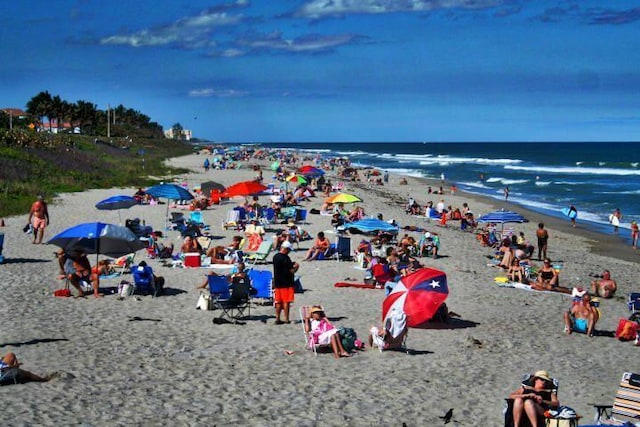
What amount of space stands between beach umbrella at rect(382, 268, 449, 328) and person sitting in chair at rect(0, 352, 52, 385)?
5156 millimetres

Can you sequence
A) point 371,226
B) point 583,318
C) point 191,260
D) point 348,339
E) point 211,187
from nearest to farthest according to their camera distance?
1. point 348,339
2. point 583,318
3. point 191,260
4. point 371,226
5. point 211,187

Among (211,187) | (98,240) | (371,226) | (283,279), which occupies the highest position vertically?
(211,187)

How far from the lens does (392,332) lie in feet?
32.2

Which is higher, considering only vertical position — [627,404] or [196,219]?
[196,219]

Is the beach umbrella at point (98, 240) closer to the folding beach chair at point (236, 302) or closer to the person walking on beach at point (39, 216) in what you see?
the folding beach chair at point (236, 302)

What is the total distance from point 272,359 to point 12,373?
3302 millimetres

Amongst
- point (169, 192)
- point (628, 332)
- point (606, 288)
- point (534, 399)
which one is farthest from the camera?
point (169, 192)

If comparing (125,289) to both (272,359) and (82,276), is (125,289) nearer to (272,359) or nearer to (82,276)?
(82,276)

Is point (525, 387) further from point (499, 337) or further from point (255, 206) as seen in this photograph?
point (255, 206)

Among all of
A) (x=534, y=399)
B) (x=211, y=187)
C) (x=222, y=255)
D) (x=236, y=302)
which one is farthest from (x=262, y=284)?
(x=211, y=187)

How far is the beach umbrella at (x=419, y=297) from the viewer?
10.5 m

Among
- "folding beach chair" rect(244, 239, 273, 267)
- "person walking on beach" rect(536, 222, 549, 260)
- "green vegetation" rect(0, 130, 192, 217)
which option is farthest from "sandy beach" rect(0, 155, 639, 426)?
"green vegetation" rect(0, 130, 192, 217)

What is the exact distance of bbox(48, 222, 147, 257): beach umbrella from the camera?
11.9 meters

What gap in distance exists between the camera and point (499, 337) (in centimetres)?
1110
